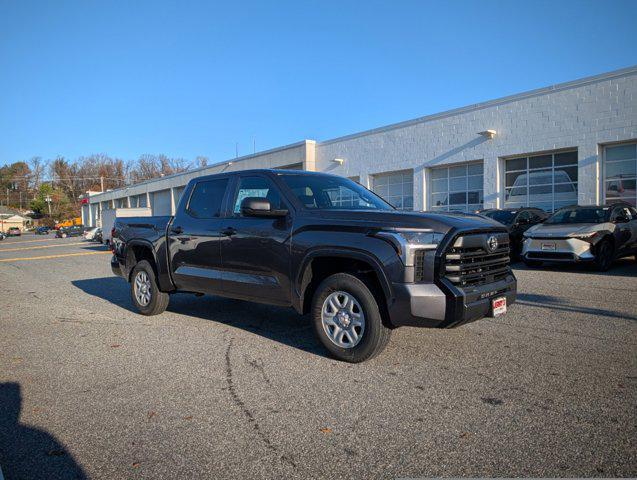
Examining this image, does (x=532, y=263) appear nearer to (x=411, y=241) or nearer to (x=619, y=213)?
(x=619, y=213)

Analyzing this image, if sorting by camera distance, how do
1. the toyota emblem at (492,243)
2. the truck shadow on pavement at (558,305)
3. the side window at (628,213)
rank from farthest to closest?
1. the side window at (628,213)
2. the truck shadow on pavement at (558,305)
3. the toyota emblem at (492,243)

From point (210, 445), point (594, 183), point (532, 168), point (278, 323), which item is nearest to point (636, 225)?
point (594, 183)

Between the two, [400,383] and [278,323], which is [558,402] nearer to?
[400,383]

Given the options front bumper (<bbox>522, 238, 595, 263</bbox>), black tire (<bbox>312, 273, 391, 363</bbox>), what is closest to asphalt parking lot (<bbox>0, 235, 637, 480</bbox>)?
black tire (<bbox>312, 273, 391, 363</bbox>)

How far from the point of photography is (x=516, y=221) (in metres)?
14.4

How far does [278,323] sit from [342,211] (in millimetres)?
2272

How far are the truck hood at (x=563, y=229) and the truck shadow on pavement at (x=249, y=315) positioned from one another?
716cm

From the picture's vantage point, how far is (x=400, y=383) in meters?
4.07

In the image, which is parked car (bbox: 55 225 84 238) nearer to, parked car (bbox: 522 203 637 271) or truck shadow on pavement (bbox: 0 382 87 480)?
parked car (bbox: 522 203 637 271)

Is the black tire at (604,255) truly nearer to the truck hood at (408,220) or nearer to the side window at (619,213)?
the side window at (619,213)

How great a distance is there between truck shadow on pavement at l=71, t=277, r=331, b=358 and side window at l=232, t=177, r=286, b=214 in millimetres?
1516

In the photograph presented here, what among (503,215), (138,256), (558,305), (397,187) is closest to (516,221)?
(503,215)

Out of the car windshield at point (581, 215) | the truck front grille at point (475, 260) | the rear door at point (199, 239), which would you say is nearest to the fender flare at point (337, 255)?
the truck front grille at point (475, 260)

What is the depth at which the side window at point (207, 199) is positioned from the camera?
6.14 m
